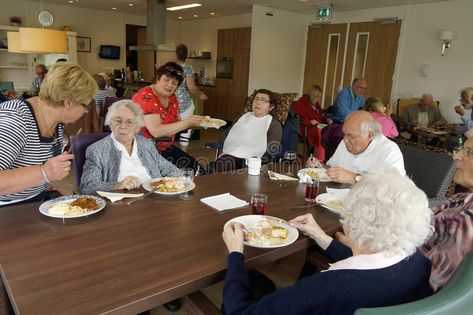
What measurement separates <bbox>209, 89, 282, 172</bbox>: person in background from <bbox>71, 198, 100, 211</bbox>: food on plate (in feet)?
5.33

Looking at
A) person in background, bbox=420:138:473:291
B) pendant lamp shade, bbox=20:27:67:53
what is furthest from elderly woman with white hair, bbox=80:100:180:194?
pendant lamp shade, bbox=20:27:67:53

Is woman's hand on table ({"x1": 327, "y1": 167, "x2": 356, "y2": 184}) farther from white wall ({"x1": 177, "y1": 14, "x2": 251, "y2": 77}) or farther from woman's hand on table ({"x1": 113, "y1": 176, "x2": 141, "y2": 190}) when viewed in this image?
Result: white wall ({"x1": 177, "y1": 14, "x2": 251, "y2": 77})

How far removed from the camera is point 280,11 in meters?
7.78

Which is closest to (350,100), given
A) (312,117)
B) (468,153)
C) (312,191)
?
(312,117)

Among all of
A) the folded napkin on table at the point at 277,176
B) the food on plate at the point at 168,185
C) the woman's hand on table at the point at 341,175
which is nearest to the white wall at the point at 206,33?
the folded napkin on table at the point at 277,176

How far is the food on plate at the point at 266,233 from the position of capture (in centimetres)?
132

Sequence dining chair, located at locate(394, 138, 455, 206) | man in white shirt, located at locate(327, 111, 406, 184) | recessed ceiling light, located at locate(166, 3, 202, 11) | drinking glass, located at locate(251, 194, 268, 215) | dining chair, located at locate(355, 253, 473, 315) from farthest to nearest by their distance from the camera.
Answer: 1. recessed ceiling light, located at locate(166, 3, 202, 11)
2. dining chair, located at locate(394, 138, 455, 206)
3. man in white shirt, located at locate(327, 111, 406, 184)
4. drinking glass, located at locate(251, 194, 268, 215)
5. dining chair, located at locate(355, 253, 473, 315)

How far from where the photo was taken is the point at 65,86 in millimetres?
1626

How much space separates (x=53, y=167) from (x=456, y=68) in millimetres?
6561

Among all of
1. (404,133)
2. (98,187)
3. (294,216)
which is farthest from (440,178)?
(404,133)

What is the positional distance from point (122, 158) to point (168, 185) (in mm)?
419

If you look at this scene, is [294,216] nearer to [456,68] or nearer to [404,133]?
[404,133]

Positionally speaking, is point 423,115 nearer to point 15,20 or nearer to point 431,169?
point 431,169

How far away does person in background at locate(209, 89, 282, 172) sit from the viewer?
3.22 meters
